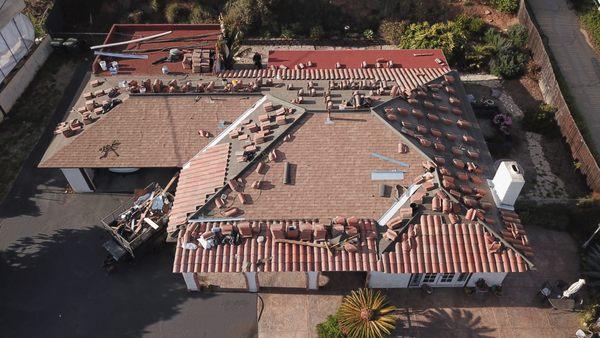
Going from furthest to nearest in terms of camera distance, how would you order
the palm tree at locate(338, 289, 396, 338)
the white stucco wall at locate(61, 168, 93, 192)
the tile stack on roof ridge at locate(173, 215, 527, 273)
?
1. the white stucco wall at locate(61, 168, 93, 192)
2. the palm tree at locate(338, 289, 396, 338)
3. the tile stack on roof ridge at locate(173, 215, 527, 273)

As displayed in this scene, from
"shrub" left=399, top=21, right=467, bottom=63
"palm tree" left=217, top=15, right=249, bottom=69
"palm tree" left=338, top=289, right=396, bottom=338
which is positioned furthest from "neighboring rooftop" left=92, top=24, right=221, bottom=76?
"palm tree" left=338, top=289, right=396, bottom=338

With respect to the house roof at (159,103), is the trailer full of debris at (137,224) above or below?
below

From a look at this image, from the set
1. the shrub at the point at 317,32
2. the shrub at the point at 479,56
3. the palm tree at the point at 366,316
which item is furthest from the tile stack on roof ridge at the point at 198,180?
the shrub at the point at 479,56

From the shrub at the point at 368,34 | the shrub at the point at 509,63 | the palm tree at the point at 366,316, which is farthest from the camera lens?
the shrub at the point at 368,34

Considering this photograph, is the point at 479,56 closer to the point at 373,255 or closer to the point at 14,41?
the point at 373,255

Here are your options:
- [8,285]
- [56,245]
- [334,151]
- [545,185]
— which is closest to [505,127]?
[545,185]

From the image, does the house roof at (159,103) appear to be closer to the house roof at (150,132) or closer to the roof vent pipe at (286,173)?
the house roof at (150,132)

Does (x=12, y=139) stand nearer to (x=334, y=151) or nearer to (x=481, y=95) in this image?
(x=334, y=151)

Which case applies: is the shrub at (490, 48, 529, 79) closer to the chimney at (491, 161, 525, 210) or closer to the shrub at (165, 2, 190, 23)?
the chimney at (491, 161, 525, 210)
